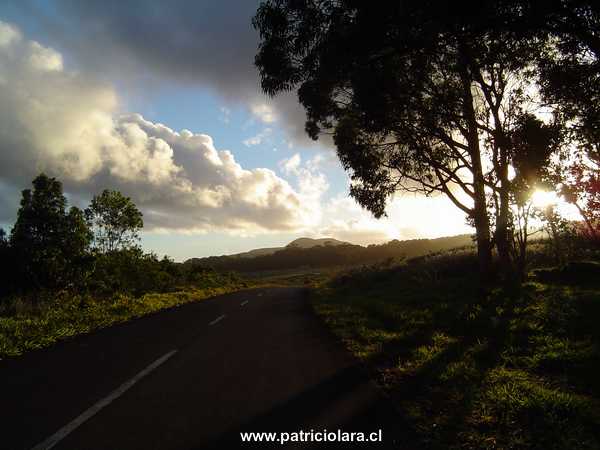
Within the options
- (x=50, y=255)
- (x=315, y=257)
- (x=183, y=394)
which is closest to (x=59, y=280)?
(x=50, y=255)

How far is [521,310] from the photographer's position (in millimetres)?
9641

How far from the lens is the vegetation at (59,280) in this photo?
1116 centimetres

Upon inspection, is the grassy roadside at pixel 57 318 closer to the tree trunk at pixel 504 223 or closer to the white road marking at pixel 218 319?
the white road marking at pixel 218 319

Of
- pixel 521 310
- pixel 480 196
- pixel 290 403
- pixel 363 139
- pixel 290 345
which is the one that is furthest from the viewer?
pixel 363 139

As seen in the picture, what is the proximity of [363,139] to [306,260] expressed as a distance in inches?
4337

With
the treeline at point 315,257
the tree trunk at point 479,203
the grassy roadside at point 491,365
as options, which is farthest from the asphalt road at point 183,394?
the treeline at point 315,257

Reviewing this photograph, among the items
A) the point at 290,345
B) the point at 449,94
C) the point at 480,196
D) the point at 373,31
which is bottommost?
the point at 290,345

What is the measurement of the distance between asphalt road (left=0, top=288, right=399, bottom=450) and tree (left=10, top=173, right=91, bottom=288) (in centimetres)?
1342

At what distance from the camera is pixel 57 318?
1219 cm

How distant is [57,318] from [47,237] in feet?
35.2

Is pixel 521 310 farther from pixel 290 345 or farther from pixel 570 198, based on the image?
pixel 570 198

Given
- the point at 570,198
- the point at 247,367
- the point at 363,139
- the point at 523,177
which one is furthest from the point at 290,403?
the point at 570,198

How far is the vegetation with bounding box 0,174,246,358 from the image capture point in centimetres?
1116

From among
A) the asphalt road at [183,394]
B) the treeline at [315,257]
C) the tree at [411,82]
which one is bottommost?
the asphalt road at [183,394]
